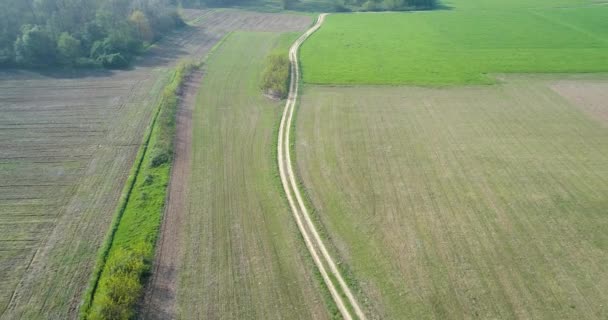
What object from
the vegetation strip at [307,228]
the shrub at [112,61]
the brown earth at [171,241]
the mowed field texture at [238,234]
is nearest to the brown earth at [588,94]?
the vegetation strip at [307,228]

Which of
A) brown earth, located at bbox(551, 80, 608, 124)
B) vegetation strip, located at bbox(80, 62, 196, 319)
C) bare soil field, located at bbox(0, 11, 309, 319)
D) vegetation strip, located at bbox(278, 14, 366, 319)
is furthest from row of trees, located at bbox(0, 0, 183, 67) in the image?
brown earth, located at bbox(551, 80, 608, 124)

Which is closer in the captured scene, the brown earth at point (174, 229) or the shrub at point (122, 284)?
the shrub at point (122, 284)

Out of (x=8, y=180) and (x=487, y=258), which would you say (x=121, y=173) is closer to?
(x=8, y=180)

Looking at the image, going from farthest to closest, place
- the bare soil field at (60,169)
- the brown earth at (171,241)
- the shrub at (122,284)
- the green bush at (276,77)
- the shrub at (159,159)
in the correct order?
the green bush at (276,77)
the shrub at (159,159)
the bare soil field at (60,169)
the brown earth at (171,241)
the shrub at (122,284)

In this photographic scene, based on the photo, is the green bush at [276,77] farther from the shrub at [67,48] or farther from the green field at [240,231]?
the shrub at [67,48]

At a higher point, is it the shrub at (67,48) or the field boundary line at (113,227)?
the shrub at (67,48)

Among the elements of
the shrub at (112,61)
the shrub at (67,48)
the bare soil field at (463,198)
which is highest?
the shrub at (67,48)
